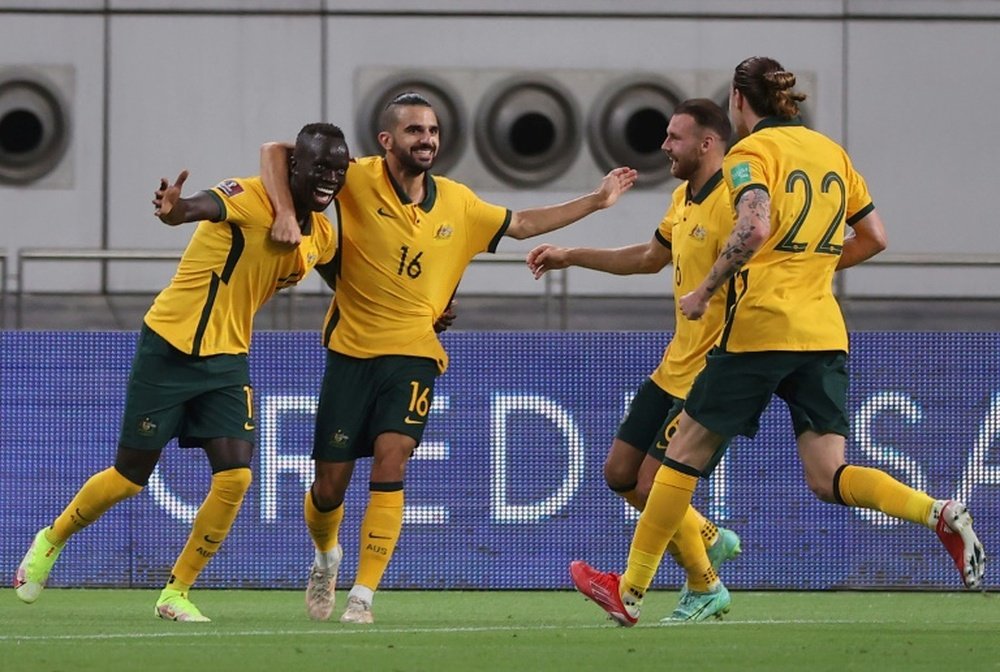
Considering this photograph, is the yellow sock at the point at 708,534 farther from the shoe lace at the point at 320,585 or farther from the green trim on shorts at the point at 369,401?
the shoe lace at the point at 320,585

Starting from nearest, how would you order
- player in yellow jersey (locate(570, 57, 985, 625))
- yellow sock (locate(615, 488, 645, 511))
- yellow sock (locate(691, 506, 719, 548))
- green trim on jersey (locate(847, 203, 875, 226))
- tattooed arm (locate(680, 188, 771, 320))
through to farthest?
tattooed arm (locate(680, 188, 771, 320)) < player in yellow jersey (locate(570, 57, 985, 625)) < green trim on jersey (locate(847, 203, 875, 226)) < yellow sock (locate(615, 488, 645, 511)) < yellow sock (locate(691, 506, 719, 548))

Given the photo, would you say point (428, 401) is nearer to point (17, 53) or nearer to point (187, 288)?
point (187, 288)

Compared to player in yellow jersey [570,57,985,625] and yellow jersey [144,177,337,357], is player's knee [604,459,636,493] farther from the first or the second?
yellow jersey [144,177,337,357]

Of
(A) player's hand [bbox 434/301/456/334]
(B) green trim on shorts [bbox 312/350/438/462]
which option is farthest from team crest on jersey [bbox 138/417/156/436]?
(A) player's hand [bbox 434/301/456/334]

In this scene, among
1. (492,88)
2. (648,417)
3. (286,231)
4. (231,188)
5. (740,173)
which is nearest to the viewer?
(740,173)

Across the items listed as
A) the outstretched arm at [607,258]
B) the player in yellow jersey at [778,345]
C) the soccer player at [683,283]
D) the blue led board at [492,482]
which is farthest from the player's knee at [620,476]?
the blue led board at [492,482]

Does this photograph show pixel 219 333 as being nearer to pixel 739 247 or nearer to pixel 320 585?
pixel 320 585

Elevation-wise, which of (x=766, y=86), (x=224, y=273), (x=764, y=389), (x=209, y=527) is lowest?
(x=209, y=527)

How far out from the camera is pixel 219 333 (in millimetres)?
9812

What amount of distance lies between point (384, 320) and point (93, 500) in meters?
1.52

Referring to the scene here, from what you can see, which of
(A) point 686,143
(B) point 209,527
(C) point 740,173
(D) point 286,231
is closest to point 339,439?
(B) point 209,527

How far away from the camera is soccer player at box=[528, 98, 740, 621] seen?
9.75m

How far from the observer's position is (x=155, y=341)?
9852mm

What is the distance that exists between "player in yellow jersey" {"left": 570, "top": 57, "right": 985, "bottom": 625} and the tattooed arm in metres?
0.13
